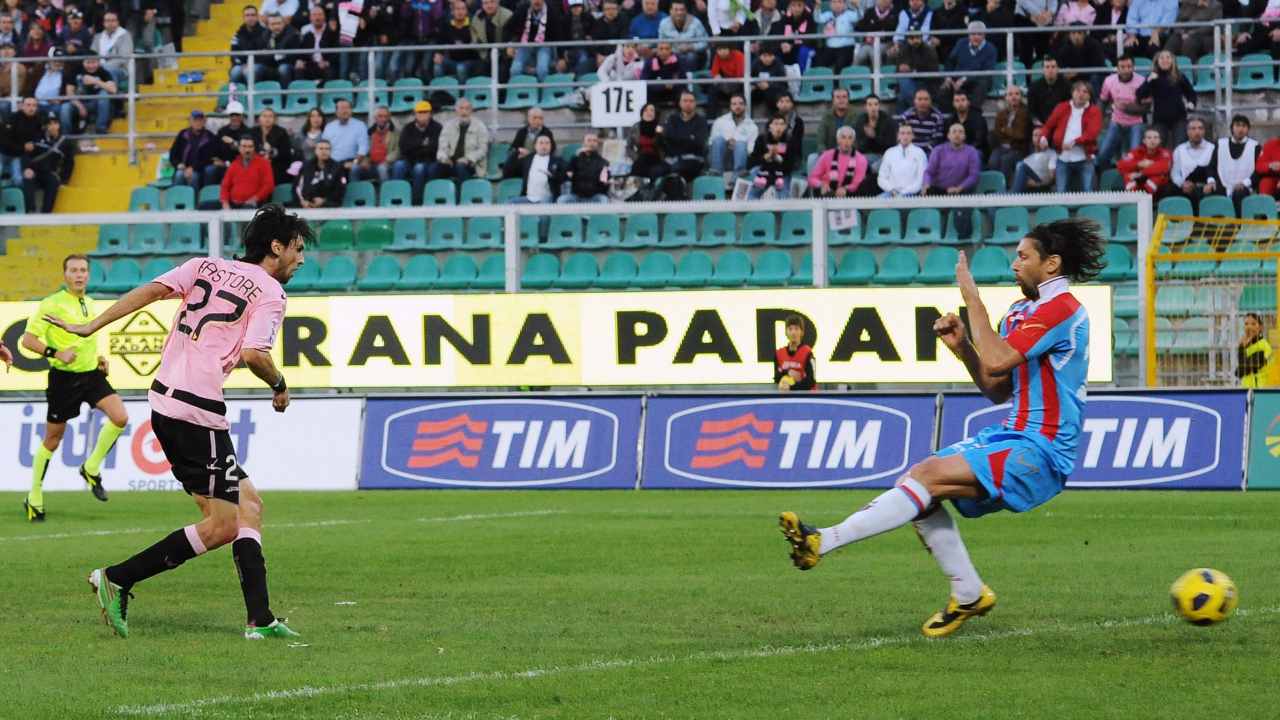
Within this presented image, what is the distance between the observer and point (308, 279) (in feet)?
76.5

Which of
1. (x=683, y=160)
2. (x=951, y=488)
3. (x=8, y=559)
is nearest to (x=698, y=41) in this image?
(x=683, y=160)

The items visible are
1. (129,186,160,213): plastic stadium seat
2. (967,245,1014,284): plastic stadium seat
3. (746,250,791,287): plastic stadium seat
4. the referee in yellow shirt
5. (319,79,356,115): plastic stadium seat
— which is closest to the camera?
the referee in yellow shirt

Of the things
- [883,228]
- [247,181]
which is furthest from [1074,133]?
[247,181]

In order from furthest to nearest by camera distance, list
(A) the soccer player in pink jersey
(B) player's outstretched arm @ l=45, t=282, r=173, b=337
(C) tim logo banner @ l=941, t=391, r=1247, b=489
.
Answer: (C) tim logo banner @ l=941, t=391, r=1247, b=489 < (A) the soccer player in pink jersey < (B) player's outstretched arm @ l=45, t=282, r=173, b=337

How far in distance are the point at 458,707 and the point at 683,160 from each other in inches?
721

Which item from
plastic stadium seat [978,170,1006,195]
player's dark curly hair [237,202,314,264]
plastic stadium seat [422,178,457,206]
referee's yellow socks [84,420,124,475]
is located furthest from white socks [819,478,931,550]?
plastic stadium seat [422,178,457,206]

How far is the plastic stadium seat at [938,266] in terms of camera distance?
71.8 ft

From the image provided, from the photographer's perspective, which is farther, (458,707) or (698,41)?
(698,41)

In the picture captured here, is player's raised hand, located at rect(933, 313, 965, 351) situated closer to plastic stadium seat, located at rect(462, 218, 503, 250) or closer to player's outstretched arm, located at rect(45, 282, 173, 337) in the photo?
player's outstretched arm, located at rect(45, 282, 173, 337)

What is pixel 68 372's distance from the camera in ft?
57.4

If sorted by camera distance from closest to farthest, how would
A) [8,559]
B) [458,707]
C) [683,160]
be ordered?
[458,707]
[8,559]
[683,160]

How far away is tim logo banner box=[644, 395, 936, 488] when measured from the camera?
20125mm

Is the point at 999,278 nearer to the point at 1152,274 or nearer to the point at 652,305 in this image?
the point at 1152,274

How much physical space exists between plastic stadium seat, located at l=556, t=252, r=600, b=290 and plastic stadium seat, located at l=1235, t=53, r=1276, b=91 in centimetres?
882
